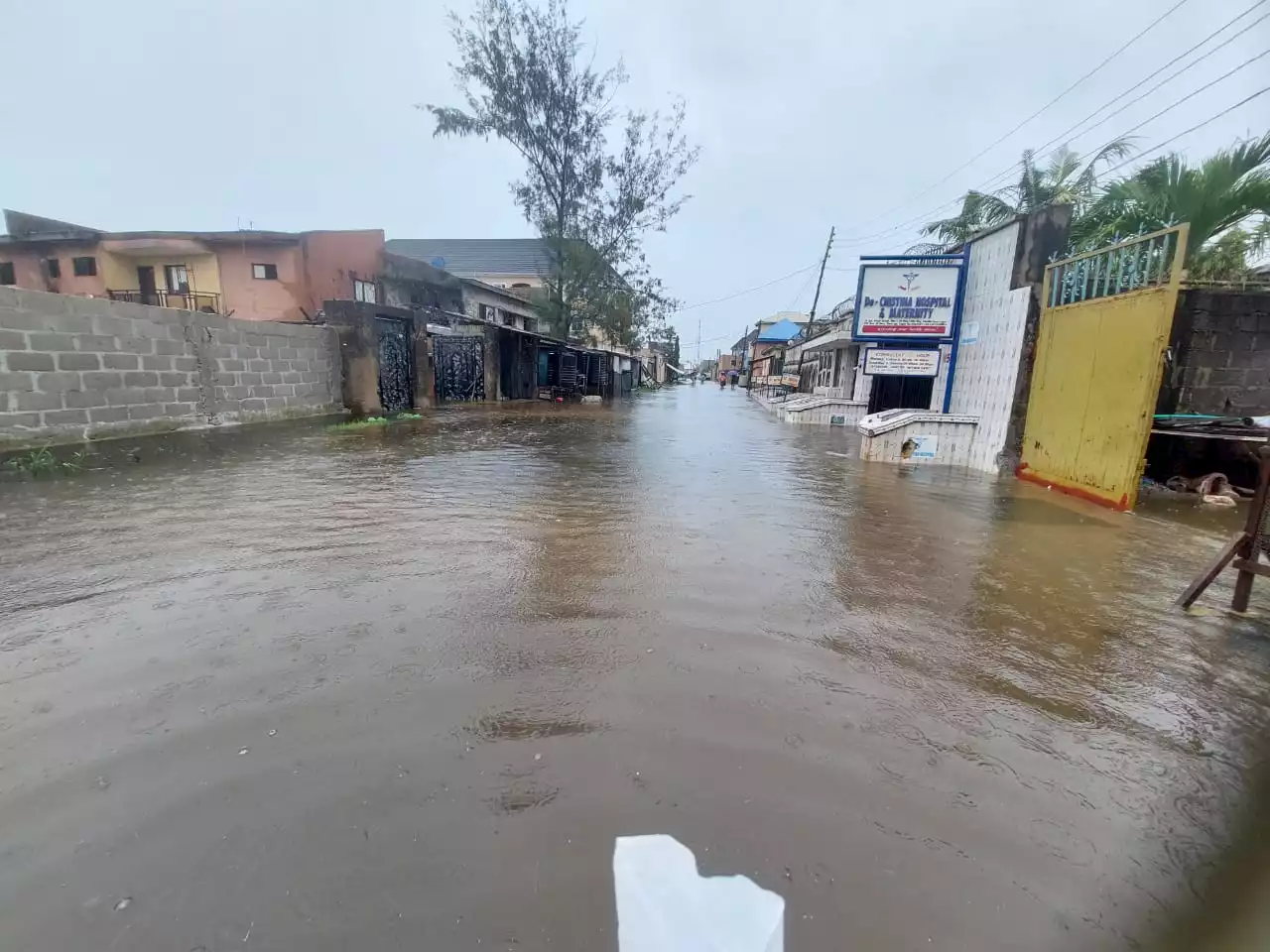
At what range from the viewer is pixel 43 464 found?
5.86m

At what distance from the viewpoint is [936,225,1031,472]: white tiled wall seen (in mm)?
7680

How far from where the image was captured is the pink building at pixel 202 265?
22219mm

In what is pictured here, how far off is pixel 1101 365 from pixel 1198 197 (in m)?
4.40

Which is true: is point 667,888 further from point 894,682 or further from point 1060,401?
point 1060,401

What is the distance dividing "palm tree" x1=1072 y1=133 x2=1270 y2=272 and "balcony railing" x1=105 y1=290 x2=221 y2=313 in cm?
2840

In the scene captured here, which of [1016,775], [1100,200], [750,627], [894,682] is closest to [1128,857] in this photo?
[1016,775]

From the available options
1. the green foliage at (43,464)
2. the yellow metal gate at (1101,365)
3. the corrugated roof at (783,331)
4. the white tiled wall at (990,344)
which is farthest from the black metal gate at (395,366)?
the corrugated roof at (783,331)

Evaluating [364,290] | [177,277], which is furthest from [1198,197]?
[177,277]

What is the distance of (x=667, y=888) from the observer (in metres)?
1.41

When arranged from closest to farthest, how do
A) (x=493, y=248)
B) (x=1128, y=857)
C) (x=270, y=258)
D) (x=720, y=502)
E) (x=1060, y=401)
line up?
(x=1128, y=857) → (x=720, y=502) → (x=1060, y=401) → (x=270, y=258) → (x=493, y=248)

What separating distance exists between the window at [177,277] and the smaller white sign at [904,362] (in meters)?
27.6

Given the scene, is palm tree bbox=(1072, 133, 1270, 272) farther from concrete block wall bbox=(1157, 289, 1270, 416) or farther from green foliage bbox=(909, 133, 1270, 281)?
concrete block wall bbox=(1157, 289, 1270, 416)

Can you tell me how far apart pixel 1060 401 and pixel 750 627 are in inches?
244

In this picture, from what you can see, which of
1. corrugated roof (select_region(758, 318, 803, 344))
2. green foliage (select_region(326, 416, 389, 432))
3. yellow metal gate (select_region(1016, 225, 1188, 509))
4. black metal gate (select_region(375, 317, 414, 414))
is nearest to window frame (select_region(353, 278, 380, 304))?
black metal gate (select_region(375, 317, 414, 414))
